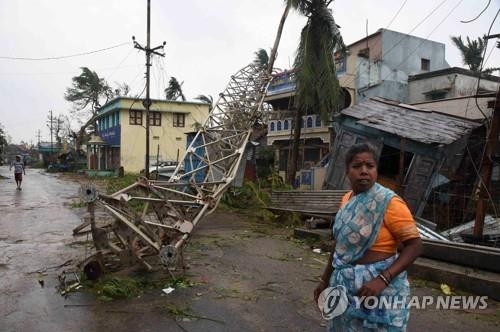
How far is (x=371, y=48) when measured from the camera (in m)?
19.2

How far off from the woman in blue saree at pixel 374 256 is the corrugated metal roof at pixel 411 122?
843cm

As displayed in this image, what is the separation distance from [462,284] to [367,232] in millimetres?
4290

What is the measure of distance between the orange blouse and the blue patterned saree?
3cm

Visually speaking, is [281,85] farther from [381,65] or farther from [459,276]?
[459,276]


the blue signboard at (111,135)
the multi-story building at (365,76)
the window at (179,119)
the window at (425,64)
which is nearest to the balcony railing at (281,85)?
the multi-story building at (365,76)

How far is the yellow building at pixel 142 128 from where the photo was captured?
1361 inches

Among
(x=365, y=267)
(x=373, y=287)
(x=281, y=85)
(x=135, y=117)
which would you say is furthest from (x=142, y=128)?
(x=373, y=287)

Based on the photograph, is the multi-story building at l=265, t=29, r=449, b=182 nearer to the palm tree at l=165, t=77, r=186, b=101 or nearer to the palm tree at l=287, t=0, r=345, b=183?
the palm tree at l=287, t=0, r=345, b=183

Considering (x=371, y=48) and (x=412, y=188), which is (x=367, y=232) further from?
(x=371, y=48)

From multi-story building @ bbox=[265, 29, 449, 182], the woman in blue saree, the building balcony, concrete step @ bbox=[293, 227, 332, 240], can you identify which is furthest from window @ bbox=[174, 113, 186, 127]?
the woman in blue saree

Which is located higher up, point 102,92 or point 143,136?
point 102,92

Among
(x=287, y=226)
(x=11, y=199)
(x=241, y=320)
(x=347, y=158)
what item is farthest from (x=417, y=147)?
(x=11, y=199)

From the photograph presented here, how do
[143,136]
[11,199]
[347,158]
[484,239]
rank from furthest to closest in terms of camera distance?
[143,136] → [11,199] → [484,239] → [347,158]

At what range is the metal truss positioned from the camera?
18.9ft
